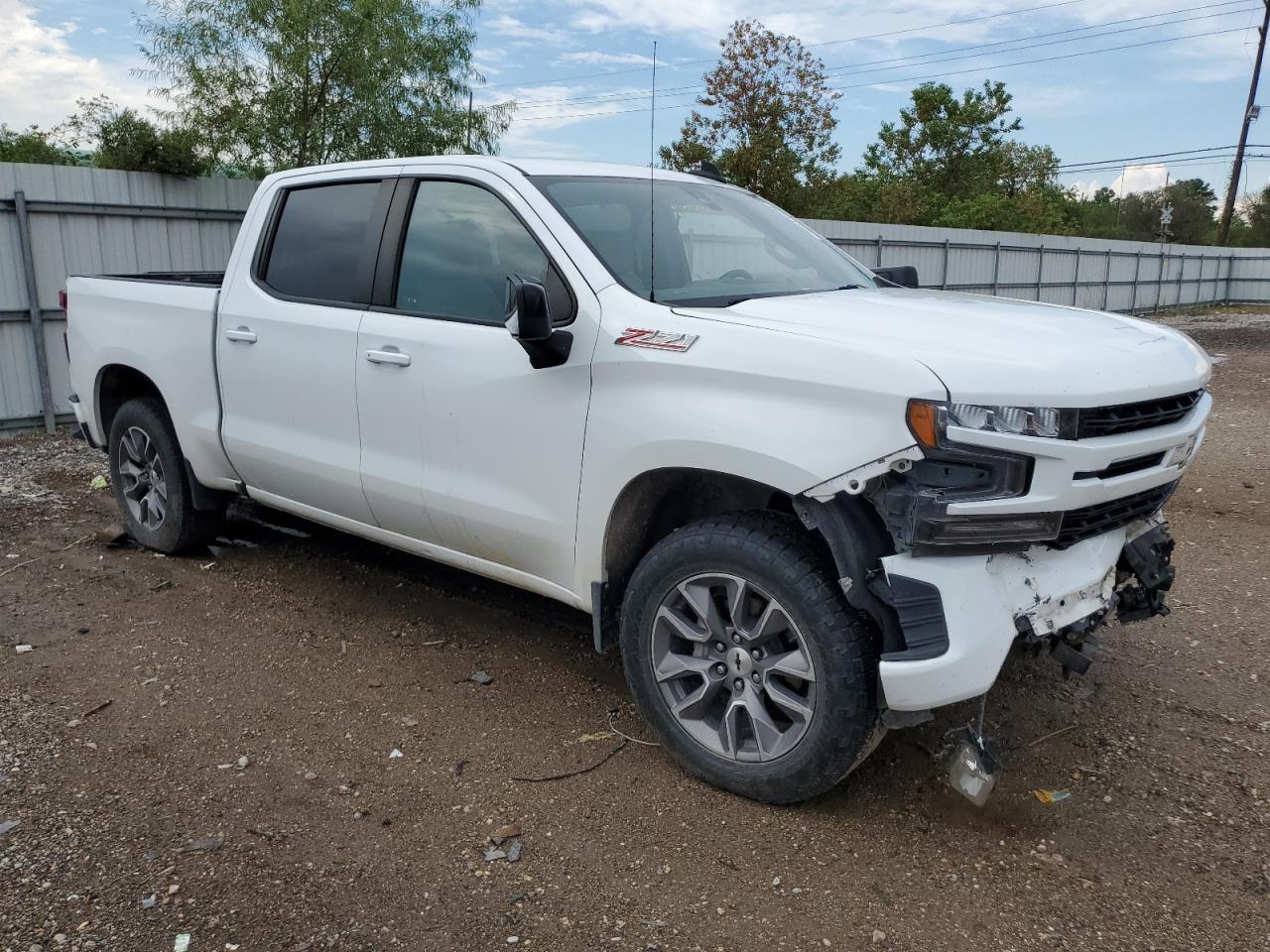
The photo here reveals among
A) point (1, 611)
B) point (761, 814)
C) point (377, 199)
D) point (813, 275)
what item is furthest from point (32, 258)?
point (761, 814)

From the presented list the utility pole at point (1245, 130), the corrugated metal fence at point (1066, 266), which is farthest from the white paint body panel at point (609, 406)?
the utility pole at point (1245, 130)

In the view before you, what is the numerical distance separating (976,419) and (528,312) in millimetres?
1411

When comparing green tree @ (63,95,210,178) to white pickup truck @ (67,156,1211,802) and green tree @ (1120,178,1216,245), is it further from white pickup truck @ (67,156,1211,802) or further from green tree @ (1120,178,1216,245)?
green tree @ (1120,178,1216,245)

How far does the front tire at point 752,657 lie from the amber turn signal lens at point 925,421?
0.53 metres

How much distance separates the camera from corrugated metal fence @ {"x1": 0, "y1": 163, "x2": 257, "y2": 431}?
1020 centimetres

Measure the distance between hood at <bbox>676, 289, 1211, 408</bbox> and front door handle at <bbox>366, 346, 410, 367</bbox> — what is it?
1.26 metres

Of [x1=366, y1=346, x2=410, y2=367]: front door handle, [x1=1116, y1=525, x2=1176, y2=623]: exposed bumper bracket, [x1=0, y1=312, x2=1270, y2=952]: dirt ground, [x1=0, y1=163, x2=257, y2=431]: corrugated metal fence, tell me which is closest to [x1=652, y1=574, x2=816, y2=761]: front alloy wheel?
[x1=0, y1=312, x2=1270, y2=952]: dirt ground

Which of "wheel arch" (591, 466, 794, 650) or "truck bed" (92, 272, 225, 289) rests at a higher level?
"truck bed" (92, 272, 225, 289)

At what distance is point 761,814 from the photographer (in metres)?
3.30

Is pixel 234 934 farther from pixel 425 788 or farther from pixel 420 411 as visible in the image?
pixel 420 411

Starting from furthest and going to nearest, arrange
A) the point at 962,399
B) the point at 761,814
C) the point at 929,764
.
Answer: the point at 929,764
the point at 761,814
the point at 962,399

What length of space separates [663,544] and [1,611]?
364cm

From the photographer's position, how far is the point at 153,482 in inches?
227

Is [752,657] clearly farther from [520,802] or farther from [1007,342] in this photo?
[1007,342]
